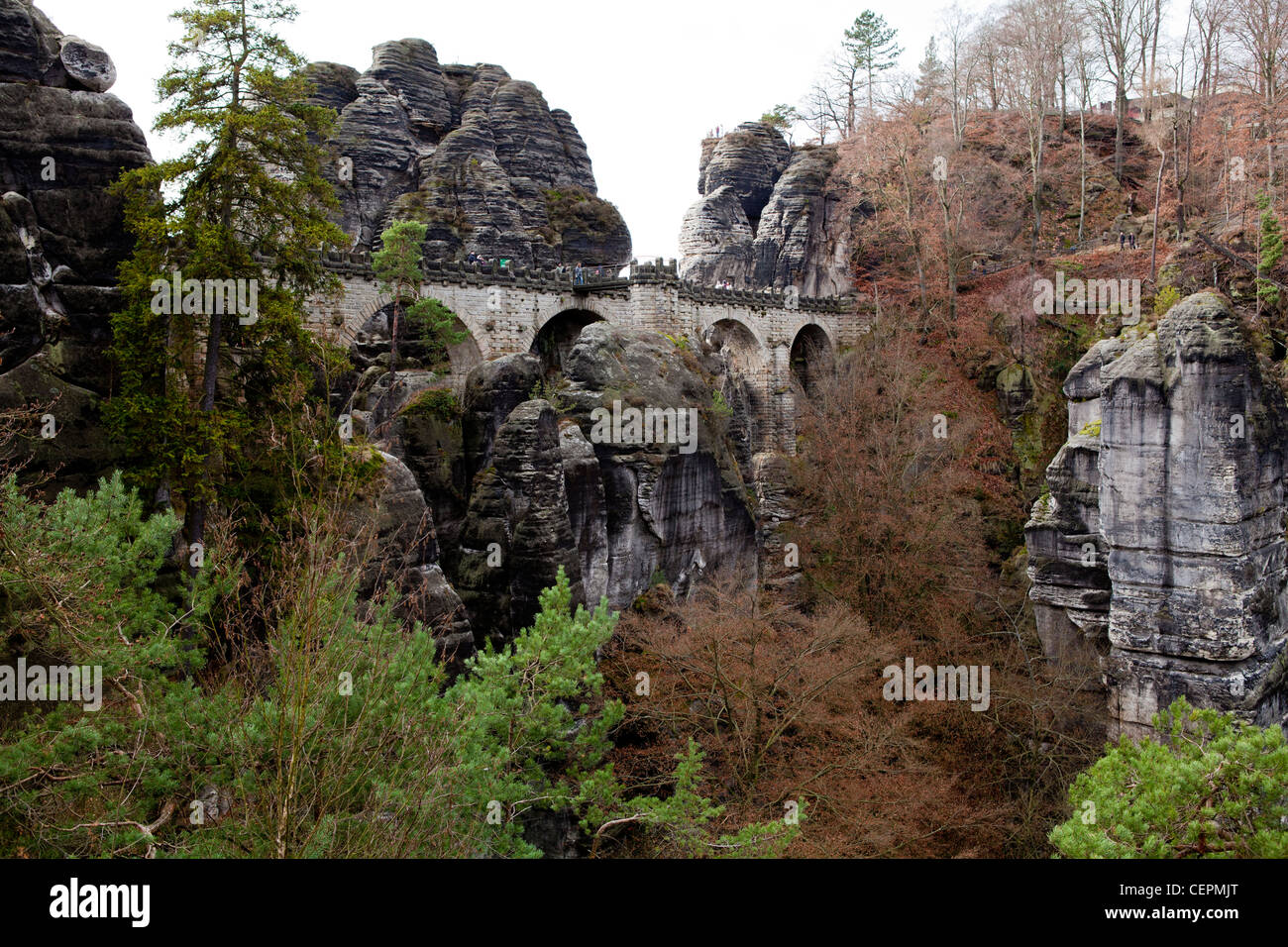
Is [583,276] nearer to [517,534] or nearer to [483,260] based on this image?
[483,260]

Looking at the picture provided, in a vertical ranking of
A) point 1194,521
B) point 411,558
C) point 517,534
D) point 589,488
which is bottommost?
point 411,558

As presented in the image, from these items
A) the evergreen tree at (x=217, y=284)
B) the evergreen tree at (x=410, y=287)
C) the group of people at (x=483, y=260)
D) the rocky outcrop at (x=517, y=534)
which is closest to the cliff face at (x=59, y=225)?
the evergreen tree at (x=217, y=284)

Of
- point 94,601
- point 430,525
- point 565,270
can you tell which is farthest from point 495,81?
point 94,601

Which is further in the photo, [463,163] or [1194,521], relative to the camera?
[463,163]

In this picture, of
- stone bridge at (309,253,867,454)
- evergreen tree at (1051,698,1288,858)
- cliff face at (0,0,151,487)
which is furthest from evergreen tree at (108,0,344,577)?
evergreen tree at (1051,698,1288,858)

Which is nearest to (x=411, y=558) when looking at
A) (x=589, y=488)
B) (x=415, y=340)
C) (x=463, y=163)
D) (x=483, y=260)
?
(x=589, y=488)

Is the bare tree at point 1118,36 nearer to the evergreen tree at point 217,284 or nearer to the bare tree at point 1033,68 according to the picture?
the bare tree at point 1033,68
